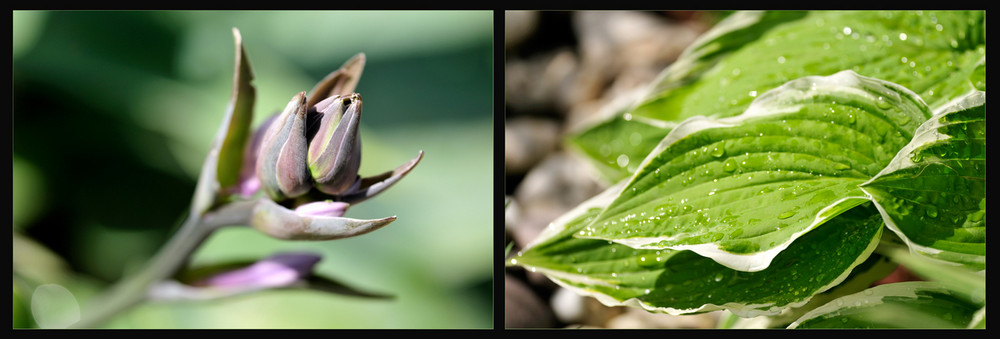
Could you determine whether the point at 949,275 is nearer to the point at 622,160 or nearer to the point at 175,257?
the point at 622,160

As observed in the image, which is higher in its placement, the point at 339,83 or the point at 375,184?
the point at 339,83

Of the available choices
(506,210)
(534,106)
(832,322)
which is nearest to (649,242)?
(832,322)

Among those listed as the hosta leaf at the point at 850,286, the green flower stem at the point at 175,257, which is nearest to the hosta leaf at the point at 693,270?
the hosta leaf at the point at 850,286

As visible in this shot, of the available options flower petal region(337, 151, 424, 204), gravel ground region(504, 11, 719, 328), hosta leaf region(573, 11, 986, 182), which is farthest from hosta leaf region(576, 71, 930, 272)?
gravel ground region(504, 11, 719, 328)

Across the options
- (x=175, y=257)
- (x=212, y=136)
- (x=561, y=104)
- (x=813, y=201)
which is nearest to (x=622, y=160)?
(x=561, y=104)

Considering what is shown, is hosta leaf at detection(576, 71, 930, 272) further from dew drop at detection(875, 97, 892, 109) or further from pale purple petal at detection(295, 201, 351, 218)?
pale purple petal at detection(295, 201, 351, 218)

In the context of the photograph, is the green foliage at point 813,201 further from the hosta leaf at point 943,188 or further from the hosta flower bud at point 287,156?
the hosta flower bud at point 287,156

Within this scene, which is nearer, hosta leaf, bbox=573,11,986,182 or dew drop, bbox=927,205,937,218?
dew drop, bbox=927,205,937,218
